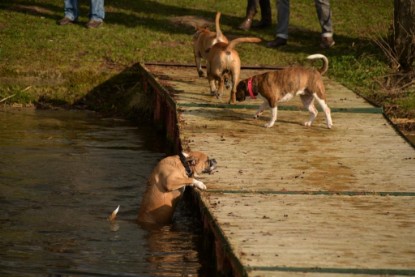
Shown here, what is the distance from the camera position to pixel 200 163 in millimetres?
11102

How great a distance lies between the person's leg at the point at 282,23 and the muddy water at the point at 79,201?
14.0 ft

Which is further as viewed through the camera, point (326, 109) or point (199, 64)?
point (199, 64)

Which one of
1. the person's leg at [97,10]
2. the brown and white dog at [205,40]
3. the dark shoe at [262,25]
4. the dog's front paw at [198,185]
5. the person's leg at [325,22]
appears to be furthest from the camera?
the dark shoe at [262,25]

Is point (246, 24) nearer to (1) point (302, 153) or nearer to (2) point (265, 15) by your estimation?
(2) point (265, 15)

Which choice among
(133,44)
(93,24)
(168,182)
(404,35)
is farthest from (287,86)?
(93,24)

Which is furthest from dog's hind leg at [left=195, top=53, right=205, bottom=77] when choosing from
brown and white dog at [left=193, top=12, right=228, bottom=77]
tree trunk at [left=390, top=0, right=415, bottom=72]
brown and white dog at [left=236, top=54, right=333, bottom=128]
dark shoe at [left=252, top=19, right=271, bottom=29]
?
dark shoe at [left=252, top=19, right=271, bottom=29]

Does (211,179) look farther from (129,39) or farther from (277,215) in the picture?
(129,39)

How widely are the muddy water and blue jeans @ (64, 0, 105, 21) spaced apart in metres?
3.55

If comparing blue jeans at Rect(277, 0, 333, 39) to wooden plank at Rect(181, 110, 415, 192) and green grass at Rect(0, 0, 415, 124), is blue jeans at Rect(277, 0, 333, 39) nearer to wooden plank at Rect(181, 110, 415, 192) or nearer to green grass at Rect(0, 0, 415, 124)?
green grass at Rect(0, 0, 415, 124)

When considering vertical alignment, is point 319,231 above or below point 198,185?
above

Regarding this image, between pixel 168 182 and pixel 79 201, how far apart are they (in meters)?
1.83

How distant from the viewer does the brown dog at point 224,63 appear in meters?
14.8

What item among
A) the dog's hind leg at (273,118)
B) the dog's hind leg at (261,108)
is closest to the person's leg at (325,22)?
the dog's hind leg at (261,108)

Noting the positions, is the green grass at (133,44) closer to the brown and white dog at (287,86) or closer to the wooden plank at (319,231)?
the brown and white dog at (287,86)
